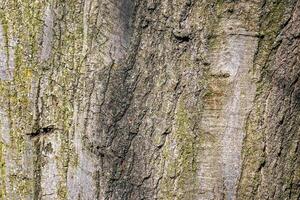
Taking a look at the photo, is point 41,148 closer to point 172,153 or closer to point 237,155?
point 172,153

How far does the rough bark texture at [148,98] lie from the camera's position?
1322 mm

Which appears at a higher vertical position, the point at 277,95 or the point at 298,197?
the point at 277,95

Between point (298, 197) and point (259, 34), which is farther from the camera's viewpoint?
point (298, 197)

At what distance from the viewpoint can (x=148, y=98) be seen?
4.44ft

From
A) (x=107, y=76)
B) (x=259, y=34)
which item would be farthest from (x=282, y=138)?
(x=107, y=76)

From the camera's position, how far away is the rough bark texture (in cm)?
132

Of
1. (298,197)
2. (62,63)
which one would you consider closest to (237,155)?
(298,197)

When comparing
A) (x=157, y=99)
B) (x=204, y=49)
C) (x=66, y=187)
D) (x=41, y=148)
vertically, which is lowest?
(x=66, y=187)

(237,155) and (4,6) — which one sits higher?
(4,6)

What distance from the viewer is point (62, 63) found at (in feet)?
4.39

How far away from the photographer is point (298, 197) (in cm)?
147

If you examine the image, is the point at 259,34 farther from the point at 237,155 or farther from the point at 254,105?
the point at 237,155

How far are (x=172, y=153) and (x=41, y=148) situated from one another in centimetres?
34

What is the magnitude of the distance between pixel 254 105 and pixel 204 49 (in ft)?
0.63
